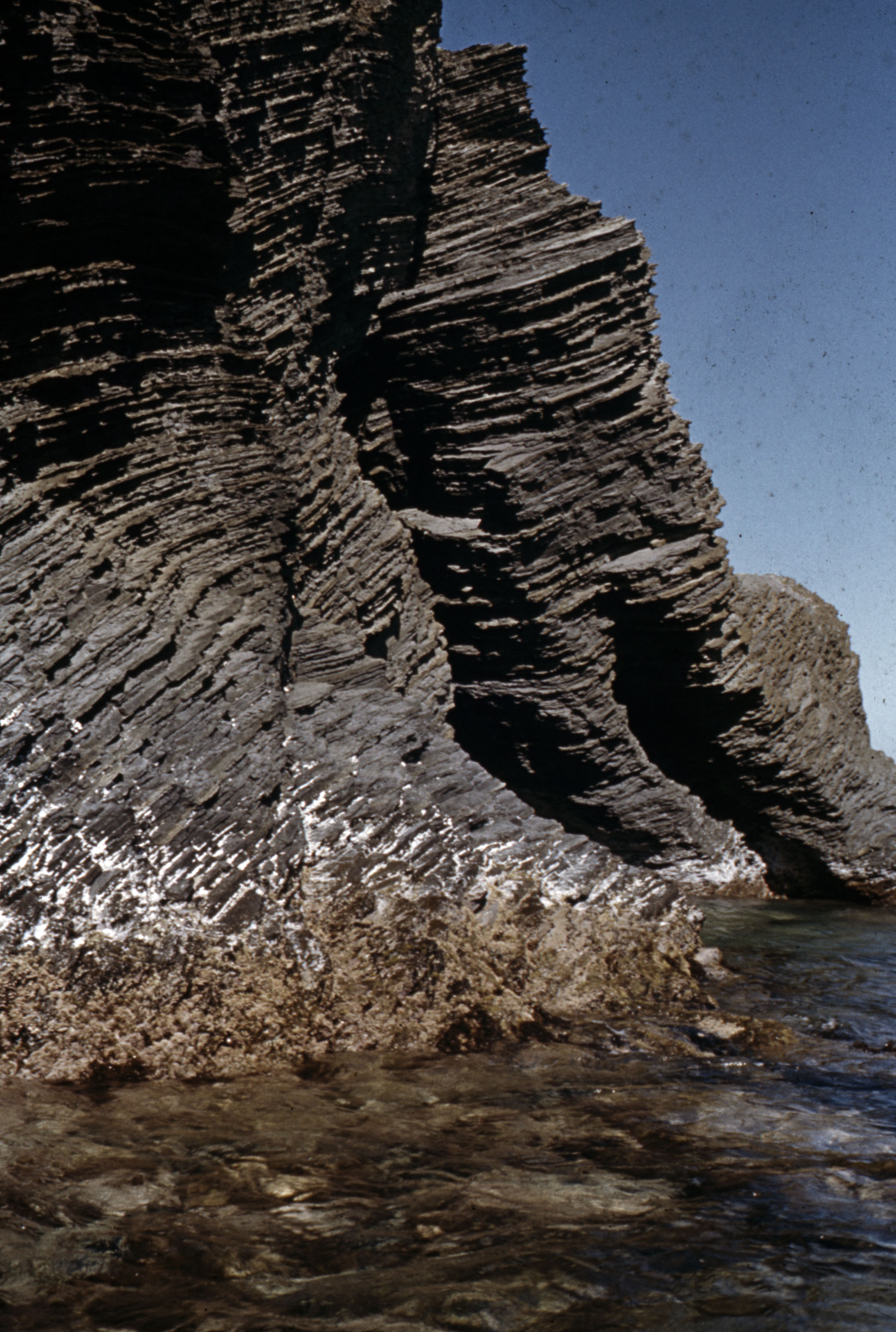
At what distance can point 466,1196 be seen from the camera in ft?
13.4

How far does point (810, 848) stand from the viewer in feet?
48.0

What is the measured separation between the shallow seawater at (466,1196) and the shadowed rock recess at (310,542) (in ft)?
2.78

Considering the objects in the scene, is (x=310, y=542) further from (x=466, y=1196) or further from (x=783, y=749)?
(x=783, y=749)

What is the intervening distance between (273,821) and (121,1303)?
3.87 m

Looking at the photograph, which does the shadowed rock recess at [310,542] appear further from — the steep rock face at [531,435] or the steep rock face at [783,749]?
the steep rock face at [783,749]

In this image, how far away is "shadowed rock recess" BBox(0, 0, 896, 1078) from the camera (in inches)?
237

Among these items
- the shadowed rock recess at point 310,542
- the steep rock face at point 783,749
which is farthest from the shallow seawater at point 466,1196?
the steep rock face at point 783,749

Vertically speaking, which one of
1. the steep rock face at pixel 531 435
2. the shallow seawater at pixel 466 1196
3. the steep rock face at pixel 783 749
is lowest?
the shallow seawater at pixel 466 1196

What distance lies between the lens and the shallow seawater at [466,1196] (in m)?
3.27

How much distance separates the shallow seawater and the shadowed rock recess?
85 centimetres

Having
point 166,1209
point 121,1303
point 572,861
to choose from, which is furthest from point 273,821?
point 121,1303

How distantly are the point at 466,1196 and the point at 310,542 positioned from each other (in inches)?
236

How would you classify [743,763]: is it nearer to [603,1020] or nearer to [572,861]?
[572,861]

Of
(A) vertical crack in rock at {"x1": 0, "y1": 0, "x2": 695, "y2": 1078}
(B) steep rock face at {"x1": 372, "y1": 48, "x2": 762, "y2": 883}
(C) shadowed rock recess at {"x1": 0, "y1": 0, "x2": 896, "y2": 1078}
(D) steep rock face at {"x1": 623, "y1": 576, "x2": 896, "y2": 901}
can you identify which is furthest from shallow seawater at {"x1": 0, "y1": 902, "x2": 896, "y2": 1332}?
(D) steep rock face at {"x1": 623, "y1": 576, "x2": 896, "y2": 901}
